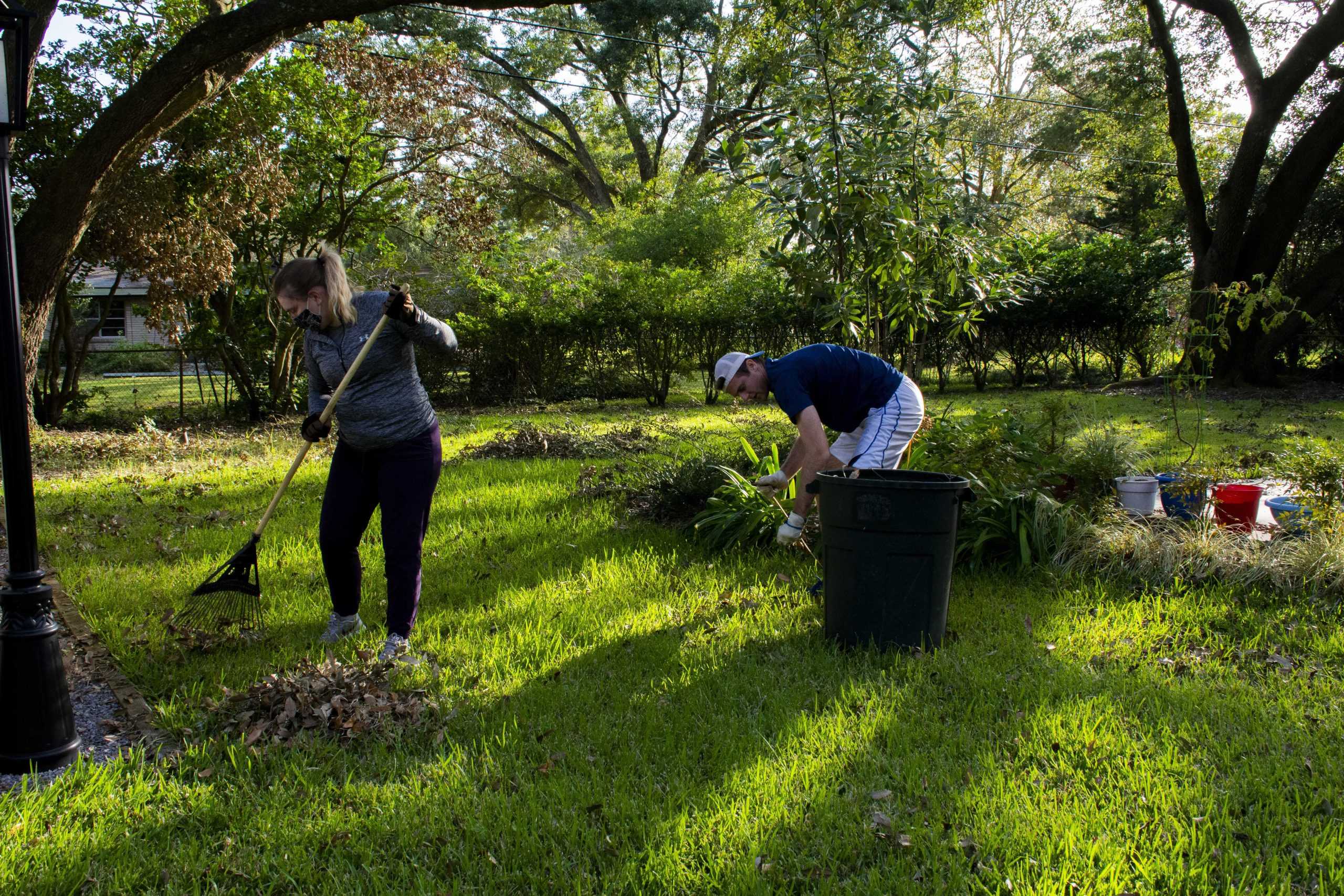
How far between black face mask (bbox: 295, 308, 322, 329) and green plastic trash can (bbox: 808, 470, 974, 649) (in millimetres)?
2431

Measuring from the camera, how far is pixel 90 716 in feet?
12.0

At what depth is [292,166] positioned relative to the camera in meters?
13.8

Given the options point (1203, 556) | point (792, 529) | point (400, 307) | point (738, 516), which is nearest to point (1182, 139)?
point (1203, 556)

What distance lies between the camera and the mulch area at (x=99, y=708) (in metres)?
3.32

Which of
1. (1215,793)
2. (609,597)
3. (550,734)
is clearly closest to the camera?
(1215,793)

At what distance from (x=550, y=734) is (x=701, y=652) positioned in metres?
1.00

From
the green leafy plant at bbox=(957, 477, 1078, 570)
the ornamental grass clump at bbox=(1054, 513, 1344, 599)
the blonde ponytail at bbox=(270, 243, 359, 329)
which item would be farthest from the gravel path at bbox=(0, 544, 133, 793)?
the ornamental grass clump at bbox=(1054, 513, 1344, 599)

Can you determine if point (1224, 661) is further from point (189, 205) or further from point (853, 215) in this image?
point (189, 205)

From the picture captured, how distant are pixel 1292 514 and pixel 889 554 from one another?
10.5 feet

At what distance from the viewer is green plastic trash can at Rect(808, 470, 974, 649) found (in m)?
3.89

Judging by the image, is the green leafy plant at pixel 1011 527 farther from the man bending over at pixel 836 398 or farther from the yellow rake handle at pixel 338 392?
the yellow rake handle at pixel 338 392

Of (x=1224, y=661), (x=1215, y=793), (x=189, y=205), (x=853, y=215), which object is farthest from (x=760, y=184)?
(x=189, y=205)

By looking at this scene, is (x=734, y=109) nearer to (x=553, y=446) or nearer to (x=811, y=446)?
(x=553, y=446)

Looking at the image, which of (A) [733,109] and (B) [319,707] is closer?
(B) [319,707]
